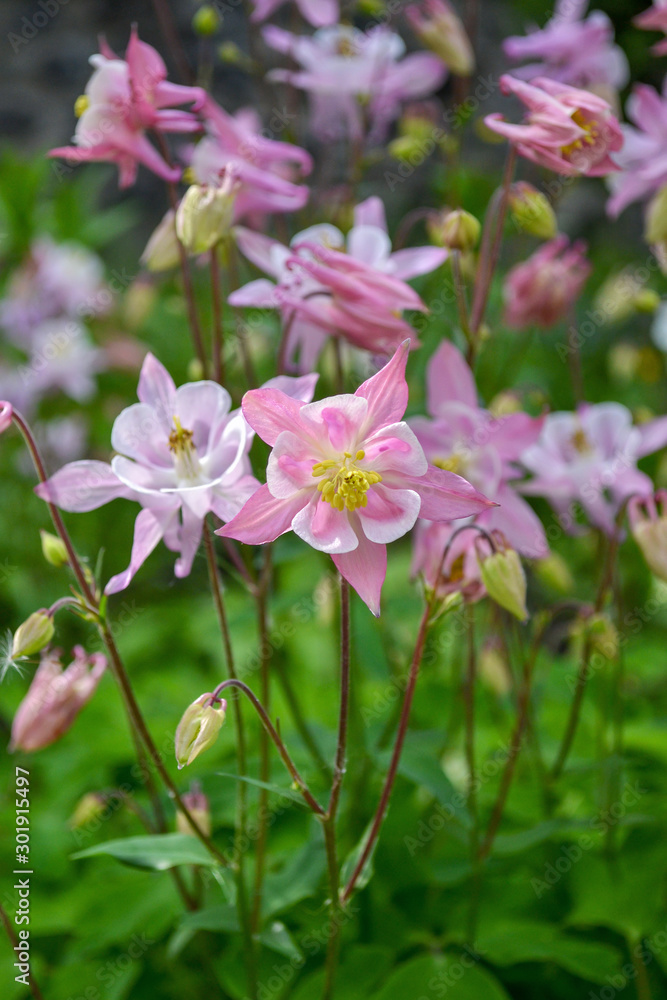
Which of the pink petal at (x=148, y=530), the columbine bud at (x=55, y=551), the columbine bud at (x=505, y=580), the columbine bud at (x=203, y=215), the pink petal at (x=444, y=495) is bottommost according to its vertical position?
the columbine bud at (x=55, y=551)

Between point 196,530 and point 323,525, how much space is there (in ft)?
0.70

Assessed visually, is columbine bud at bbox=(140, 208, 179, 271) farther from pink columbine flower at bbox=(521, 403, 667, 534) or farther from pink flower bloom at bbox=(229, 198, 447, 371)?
pink columbine flower at bbox=(521, 403, 667, 534)

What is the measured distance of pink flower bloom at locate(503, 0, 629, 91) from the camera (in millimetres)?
1679

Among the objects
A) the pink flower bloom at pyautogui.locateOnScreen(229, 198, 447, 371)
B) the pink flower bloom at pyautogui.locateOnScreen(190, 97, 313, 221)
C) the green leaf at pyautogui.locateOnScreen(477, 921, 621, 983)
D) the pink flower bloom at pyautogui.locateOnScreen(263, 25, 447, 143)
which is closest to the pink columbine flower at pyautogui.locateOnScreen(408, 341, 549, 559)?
the pink flower bloom at pyautogui.locateOnScreen(229, 198, 447, 371)

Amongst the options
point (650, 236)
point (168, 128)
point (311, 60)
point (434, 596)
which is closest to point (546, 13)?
point (311, 60)

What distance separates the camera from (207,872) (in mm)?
1375

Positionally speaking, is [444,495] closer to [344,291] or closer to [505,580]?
[505,580]

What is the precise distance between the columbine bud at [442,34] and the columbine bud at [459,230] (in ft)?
1.90

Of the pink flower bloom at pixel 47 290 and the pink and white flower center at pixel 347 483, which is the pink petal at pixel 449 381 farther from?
the pink flower bloom at pixel 47 290

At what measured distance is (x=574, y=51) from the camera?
1.71 metres

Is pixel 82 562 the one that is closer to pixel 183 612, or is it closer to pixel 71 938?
pixel 71 938

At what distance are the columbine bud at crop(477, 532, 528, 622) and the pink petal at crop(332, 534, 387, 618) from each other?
7.2 inches

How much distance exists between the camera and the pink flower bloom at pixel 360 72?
5.96ft

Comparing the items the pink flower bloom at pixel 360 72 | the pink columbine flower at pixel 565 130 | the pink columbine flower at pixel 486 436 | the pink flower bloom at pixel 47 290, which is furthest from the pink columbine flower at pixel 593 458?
the pink flower bloom at pixel 47 290
